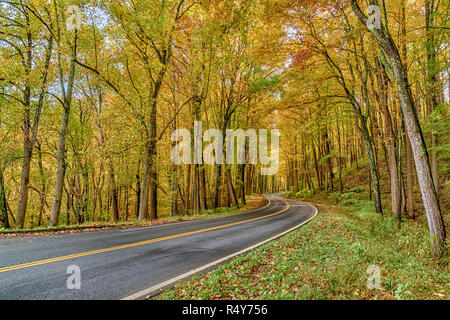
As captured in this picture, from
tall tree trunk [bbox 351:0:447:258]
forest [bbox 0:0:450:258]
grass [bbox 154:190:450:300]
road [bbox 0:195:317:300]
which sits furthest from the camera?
forest [bbox 0:0:450:258]

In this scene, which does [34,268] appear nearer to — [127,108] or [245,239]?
[245,239]

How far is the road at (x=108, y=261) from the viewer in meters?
3.49

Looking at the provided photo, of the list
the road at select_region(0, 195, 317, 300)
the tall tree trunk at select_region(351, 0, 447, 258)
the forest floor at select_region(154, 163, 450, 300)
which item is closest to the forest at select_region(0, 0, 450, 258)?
the tall tree trunk at select_region(351, 0, 447, 258)

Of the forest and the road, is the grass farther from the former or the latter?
the forest

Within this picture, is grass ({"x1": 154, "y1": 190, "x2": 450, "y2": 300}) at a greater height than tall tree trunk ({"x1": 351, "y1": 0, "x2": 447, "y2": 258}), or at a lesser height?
lesser

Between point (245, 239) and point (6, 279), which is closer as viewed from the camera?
point (6, 279)

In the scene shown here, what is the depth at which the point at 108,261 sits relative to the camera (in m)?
4.80

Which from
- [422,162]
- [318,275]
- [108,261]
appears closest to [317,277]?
[318,275]

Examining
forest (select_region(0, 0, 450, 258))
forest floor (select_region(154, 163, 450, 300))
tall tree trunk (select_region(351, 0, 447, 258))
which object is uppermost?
forest (select_region(0, 0, 450, 258))

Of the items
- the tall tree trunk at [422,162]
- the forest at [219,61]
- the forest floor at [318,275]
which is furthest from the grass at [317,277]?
the forest at [219,61]

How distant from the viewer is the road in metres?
3.49

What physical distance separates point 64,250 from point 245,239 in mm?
5672

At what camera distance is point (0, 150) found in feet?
42.9
